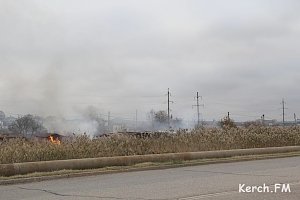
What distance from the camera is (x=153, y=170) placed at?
16234 millimetres

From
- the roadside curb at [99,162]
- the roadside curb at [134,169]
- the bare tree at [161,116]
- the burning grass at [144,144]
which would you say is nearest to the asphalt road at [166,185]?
the roadside curb at [134,169]

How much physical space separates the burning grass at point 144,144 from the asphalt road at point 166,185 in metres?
3.04

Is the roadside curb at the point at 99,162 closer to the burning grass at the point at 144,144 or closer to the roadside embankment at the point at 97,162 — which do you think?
the roadside embankment at the point at 97,162

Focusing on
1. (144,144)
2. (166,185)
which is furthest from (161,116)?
(166,185)

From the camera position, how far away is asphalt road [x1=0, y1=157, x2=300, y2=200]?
400 inches

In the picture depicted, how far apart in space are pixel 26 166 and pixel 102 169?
2548mm

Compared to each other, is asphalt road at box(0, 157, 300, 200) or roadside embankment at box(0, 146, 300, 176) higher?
roadside embankment at box(0, 146, 300, 176)

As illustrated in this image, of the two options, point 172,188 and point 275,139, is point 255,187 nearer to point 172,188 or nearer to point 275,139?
point 172,188

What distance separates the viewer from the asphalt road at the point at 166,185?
1016 cm

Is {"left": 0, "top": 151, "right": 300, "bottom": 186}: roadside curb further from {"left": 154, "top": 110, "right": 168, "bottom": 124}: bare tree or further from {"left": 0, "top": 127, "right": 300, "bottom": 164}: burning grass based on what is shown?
{"left": 154, "top": 110, "right": 168, "bottom": 124}: bare tree

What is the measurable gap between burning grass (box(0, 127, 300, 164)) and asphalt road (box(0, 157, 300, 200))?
3039mm

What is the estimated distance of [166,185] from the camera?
11.9 metres

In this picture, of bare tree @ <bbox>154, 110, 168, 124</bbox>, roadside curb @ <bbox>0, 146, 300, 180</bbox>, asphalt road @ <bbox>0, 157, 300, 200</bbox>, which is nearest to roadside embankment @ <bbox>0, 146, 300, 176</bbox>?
roadside curb @ <bbox>0, 146, 300, 180</bbox>

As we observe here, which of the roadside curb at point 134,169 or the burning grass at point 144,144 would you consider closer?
the roadside curb at point 134,169
